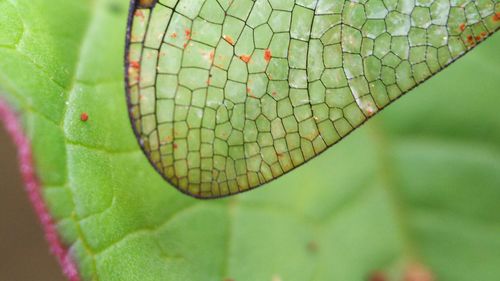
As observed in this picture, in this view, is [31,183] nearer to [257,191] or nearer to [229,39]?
[229,39]

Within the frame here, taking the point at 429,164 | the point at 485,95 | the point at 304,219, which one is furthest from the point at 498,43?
the point at 304,219

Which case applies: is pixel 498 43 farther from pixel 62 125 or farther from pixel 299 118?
pixel 62 125

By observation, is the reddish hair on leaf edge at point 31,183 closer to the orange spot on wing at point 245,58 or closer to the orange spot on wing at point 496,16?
the orange spot on wing at point 245,58

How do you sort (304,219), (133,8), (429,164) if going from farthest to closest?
(429,164) < (304,219) < (133,8)

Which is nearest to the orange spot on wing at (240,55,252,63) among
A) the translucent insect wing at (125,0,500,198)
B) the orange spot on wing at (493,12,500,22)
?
the translucent insect wing at (125,0,500,198)

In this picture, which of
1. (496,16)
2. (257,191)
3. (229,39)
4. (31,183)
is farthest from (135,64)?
(257,191)

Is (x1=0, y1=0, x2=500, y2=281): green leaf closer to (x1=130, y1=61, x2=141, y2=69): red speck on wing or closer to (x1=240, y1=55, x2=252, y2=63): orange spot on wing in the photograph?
(x1=130, y1=61, x2=141, y2=69): red speck on wing
